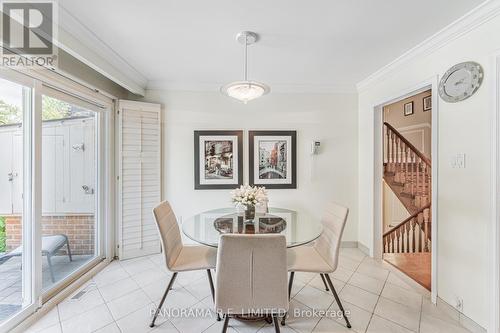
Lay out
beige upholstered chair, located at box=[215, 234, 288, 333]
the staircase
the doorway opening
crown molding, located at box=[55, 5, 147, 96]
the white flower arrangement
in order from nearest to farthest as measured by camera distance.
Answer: beige upholstered chair, located at box=[215, 234, 288, 333] < crown molding, located at box=[55, 5, 147, 96] < the white flower arrangement < the doorway opening < the staircase

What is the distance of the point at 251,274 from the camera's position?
1.49 metres

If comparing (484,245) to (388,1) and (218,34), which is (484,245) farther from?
(218,34)

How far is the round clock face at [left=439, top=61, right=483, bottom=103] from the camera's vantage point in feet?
5.94

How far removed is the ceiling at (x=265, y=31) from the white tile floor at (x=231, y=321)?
2493 mm

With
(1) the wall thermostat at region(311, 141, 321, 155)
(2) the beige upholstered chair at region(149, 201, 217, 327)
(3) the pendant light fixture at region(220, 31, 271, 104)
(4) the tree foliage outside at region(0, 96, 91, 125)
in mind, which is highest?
(3) the pendant light fixture at region(220, 31, 271, 104)

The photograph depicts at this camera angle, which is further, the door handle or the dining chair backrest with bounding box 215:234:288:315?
the door handle

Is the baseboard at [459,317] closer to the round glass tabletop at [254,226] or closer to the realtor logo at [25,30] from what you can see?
the round glass tabletop at [254,226]

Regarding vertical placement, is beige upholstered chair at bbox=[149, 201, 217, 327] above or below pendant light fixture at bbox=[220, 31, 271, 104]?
below

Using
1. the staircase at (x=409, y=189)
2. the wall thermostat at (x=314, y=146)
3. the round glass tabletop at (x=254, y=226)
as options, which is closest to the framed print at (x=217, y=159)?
the round glass tabletop at (x=254, y=226)

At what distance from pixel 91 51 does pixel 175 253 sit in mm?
2118

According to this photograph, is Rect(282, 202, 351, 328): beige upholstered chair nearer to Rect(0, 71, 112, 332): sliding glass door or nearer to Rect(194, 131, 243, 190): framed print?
Rect(194, 131, 243, 190): framed print

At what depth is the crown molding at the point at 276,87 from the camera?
136 inches

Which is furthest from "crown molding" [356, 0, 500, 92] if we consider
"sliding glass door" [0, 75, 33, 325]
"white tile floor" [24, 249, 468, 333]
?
"sliding glass door" [0, 75, 33, 325]

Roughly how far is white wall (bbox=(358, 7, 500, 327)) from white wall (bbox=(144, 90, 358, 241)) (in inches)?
53.1
